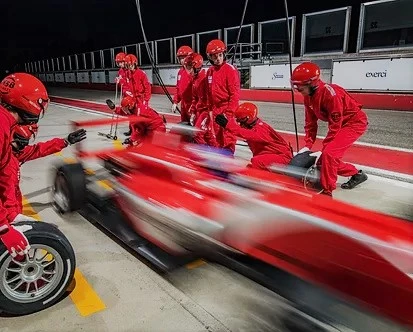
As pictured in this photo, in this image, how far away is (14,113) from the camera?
7.95ft

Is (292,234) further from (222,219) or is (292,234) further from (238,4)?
(238,4)

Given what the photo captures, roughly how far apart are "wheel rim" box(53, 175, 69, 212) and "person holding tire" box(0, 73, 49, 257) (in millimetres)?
1240

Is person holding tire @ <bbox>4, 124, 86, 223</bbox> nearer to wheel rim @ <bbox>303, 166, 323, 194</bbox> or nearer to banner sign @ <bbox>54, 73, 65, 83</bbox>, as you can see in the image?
wheel rim @ <bbox>303, 166, 323, 194</bbox>

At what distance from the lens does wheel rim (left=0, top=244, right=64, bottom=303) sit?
226 cm

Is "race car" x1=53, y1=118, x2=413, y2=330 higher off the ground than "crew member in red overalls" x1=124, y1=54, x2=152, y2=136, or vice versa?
"crew member in red overalls" x1=124, y1=54, x2=152, y2=136

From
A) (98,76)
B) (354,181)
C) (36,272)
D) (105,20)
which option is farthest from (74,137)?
(105,20)

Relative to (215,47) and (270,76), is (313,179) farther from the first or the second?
(270,76)

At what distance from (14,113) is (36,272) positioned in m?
1.03

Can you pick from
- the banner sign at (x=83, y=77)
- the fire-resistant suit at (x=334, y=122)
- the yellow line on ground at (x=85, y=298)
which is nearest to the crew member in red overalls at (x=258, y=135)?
the fire-resistant suit at (x=334, y=122)

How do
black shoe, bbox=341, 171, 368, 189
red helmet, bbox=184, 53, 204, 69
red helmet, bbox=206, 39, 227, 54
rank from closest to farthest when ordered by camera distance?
black shoe, bbox=341, 171, 368, 189 < red helmet, bbox=206, 39, 227, 54 < red helmet, bbox=184, 53, 204, 69

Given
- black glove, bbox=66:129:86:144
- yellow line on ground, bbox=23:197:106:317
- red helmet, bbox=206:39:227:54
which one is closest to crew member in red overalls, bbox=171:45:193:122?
red helmet, bbox=206:39:227:54

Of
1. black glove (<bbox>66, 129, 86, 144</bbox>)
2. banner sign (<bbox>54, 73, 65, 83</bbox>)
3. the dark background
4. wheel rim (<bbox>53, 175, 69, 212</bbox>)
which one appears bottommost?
banner sign (<bbox>54, 73, 65, 83</bbox>)

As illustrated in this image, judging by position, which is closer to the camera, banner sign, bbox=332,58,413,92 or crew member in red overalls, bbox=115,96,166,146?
crew member in red overalls, bbox=115,96,166,146

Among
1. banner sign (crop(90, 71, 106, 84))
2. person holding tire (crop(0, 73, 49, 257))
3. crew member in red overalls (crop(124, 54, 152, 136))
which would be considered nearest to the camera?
person holding tire (crop(0, 73, 49, 257))
